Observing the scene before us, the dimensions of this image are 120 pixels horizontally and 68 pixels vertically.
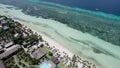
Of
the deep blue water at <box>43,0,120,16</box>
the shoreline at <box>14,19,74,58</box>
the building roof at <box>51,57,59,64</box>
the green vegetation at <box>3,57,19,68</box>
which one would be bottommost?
the green vegetation at <box>3,57,19,68</box>

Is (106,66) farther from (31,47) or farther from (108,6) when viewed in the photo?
(108,6)

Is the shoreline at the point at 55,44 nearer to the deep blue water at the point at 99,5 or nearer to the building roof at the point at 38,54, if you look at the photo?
the building roof at the point at 38,54

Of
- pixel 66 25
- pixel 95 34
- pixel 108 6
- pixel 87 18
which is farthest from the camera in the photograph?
pixel 108 6

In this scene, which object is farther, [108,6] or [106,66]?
[108,6]

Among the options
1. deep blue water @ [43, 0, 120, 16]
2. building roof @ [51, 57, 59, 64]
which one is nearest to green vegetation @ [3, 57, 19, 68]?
building roof @ [51, 57, 59, 64]

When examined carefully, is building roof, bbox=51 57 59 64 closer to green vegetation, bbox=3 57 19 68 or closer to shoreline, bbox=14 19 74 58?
shoreline, bbox=14 19 74 58

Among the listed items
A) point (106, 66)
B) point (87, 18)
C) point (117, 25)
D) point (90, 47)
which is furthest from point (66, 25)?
point (106, 66)

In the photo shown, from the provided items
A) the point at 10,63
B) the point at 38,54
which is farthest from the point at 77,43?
the point at 10,63

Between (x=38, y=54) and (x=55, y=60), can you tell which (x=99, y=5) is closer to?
(x=55, y=60)
